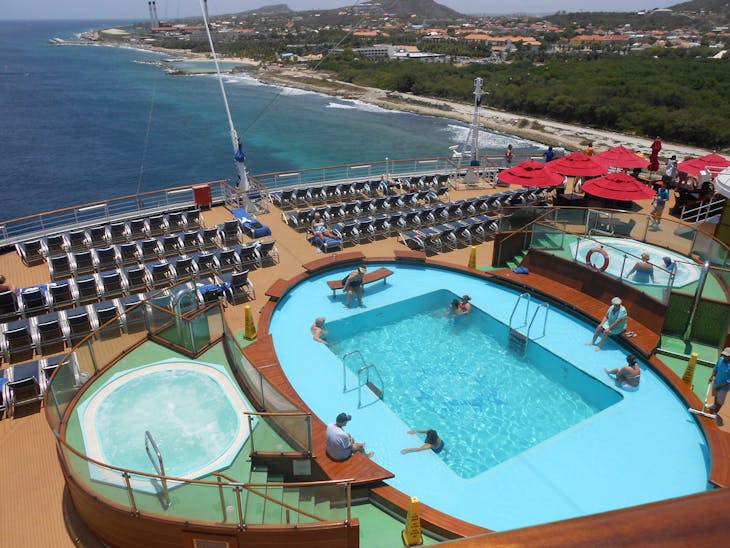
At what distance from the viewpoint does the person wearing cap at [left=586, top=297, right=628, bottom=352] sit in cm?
1001

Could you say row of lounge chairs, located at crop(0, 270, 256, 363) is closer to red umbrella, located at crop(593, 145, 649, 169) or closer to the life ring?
the life ring

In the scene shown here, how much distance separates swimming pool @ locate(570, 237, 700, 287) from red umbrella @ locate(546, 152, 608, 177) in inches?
165

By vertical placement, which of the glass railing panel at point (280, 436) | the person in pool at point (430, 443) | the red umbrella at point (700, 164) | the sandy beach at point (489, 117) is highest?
the red umbrella at point (700, 164)

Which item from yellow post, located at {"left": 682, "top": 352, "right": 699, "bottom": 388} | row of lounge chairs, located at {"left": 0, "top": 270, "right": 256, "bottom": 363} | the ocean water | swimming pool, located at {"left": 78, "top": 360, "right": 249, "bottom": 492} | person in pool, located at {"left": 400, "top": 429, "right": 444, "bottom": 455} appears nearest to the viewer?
swimming pool, located at {"left": 78, "top": 360, "right": 249, "bottom": 492}

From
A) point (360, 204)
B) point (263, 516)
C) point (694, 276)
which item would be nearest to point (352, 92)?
point (360, 204)

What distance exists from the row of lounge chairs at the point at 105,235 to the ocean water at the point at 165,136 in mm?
20226

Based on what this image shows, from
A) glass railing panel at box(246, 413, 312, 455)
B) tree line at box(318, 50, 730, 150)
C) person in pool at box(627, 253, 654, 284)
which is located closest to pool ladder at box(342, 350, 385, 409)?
glass railing panel at box(246, 413, 312, 455)

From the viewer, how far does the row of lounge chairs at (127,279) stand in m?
10.6

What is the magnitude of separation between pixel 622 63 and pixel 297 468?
94.9m

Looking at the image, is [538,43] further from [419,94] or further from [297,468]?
[297,468]

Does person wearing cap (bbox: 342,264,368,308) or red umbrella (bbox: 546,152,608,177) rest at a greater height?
red umbrella (bbox: 546,152,608,177)

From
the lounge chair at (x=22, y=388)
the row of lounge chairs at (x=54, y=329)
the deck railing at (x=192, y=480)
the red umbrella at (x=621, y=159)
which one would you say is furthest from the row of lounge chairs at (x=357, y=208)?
the lounge chair at (x=22, y=388)

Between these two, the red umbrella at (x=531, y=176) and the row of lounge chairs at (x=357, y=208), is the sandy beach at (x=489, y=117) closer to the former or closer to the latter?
the red umbrella at (x=531, y=176)

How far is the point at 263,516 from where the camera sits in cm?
547
